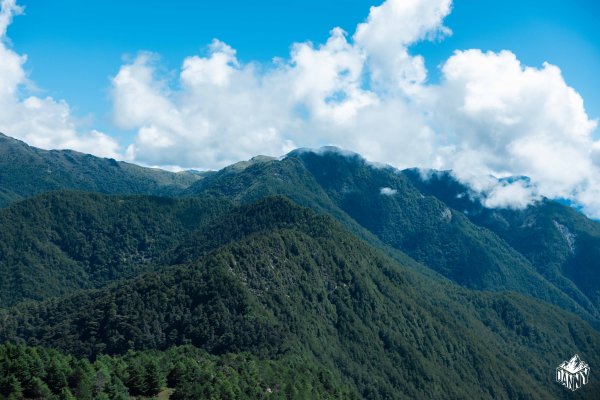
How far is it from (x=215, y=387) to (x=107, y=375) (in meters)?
29.7

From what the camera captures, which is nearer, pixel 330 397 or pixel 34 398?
pixel 34 398

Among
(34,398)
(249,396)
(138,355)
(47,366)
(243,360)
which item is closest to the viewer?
(34,398)

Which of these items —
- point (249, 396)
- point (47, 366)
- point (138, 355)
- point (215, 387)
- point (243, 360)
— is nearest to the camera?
point (47, 366)

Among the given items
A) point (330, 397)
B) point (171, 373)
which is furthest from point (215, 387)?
point (330, 397)

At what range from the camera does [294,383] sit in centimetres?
18875

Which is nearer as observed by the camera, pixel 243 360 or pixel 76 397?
pixel 76 397

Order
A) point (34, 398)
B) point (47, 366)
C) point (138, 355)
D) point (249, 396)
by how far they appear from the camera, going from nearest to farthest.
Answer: point (34, 398)
point (47, 366)
point (249, 396)
point (138, 355)

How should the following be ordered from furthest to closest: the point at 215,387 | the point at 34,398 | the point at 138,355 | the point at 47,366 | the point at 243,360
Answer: the point at 243,360 → the point at 138,355 → the point at 215,387 → the point at 47,366 → the point at 34,398

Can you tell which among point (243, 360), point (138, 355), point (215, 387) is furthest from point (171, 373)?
point (243, 360)

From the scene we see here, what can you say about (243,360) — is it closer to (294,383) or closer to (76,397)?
(294,383)

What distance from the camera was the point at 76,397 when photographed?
119500 mm

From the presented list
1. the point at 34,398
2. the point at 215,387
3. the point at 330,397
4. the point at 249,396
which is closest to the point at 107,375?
the point at 34,398

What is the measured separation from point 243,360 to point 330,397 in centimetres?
3525

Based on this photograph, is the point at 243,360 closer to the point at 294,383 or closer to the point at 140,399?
the point at 294,383
